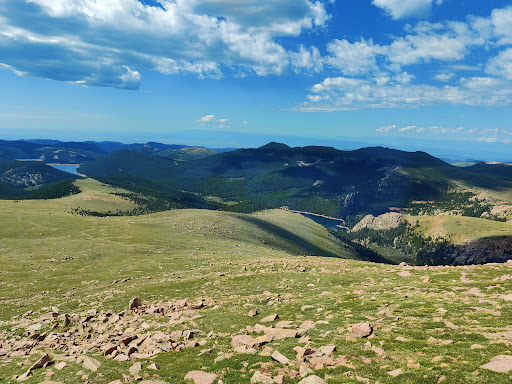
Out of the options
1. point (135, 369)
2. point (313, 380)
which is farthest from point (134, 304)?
point (313, 380)

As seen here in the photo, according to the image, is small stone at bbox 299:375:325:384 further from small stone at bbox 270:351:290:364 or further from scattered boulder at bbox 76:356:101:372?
scattered boulder at bbox 76:356:101:372

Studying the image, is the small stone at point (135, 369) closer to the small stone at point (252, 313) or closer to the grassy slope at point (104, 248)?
the small stone at point (252, 313)

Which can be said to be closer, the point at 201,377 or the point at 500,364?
the point at 500,364

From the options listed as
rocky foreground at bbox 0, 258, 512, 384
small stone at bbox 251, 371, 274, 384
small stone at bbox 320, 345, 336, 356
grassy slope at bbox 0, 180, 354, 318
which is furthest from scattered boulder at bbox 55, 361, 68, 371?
grassy slope at bbox 0, 180, 354, 318

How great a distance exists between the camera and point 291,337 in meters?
19.0

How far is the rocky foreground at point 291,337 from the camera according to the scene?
14148 millimetres

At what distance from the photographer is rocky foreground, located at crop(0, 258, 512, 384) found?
1415cm

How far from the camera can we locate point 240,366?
52.4 ft

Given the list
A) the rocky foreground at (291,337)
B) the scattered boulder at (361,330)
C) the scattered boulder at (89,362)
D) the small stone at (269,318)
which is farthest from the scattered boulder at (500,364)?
the scattered boulder at (89,362)

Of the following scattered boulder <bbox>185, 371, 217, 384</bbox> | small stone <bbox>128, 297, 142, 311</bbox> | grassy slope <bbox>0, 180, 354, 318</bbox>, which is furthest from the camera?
grassy slope <bbox>0, 180, 354, 318</bbox>

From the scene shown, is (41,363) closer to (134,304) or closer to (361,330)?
(134,304)

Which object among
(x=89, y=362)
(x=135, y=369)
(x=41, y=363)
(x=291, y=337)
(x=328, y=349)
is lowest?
(x=41, y=363)

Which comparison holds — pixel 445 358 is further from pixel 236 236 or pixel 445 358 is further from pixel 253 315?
pixel 236 236

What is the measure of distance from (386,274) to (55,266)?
5751 cm
